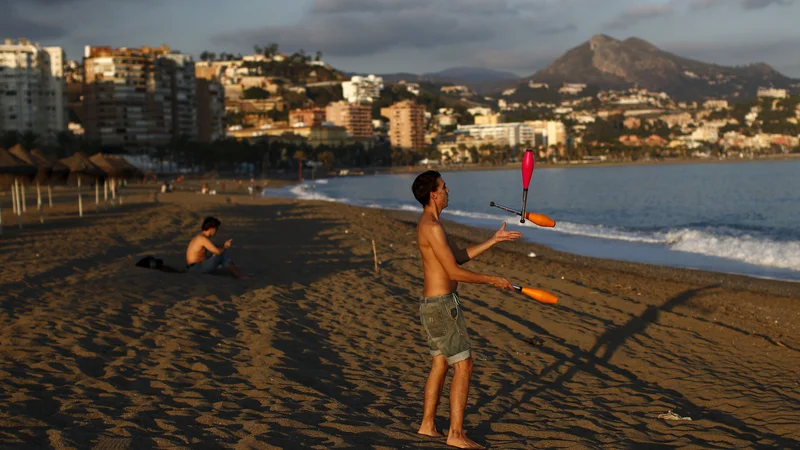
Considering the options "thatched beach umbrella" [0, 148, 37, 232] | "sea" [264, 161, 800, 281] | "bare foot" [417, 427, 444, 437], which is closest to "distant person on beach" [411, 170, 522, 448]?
"bare foot" [417, 427, 444, 437]

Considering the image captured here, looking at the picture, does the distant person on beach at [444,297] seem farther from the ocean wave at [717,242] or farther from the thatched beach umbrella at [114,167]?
the thatched beach umbrella at [114,167]

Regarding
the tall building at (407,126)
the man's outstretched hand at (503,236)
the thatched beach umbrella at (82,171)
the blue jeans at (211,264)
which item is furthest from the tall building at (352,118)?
the man's outstretched hand at (503,236)

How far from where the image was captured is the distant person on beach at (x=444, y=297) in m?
4.32

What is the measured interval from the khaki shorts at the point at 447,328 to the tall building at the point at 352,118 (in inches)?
7010

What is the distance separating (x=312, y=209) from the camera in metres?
31.3

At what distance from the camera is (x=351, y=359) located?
6.73 meters

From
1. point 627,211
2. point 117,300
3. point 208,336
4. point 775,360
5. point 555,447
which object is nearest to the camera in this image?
point 555,447

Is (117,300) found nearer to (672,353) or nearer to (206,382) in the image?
(206,382)

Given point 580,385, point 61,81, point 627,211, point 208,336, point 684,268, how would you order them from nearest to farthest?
point 580,385, point 208,336, point 684,268, point 627,211, point 61,81

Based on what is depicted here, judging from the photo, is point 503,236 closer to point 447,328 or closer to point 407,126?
point 447,328

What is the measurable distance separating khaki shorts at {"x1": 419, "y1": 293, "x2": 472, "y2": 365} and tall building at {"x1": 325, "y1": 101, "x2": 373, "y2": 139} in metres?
178

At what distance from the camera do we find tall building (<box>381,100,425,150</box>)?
185625 mm

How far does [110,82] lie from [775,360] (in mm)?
105534

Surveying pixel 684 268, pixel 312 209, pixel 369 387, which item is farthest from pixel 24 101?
pixel 369 387
